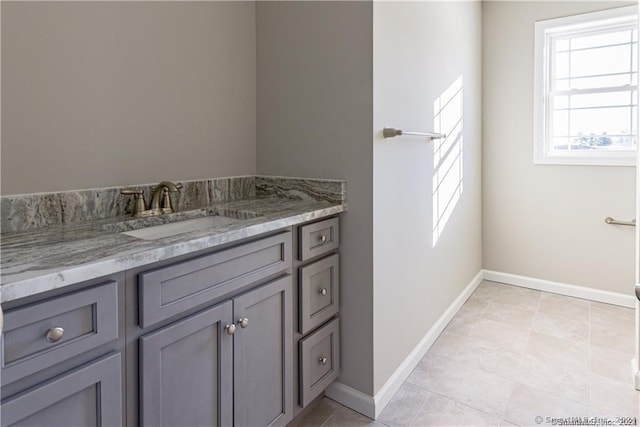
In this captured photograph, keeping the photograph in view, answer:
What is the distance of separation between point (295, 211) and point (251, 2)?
3.85 feet

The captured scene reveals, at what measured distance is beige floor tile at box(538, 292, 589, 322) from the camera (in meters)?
2.77

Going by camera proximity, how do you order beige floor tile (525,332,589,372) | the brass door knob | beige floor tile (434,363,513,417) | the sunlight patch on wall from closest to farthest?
the brass door knob, beige floor tile (434,363,513,417), beige floor tile (525,332,589,372), the sunlight patch on wall

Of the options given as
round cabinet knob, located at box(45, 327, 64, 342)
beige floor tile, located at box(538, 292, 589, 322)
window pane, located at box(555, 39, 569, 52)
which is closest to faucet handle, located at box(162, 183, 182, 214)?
round cabinet knob, located at box(45, 327, 64, 342)

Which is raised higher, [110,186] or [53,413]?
[110,186]

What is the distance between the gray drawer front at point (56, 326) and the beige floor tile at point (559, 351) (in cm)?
217

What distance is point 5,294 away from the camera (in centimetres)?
75

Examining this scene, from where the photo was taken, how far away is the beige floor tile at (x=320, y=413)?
171 cm

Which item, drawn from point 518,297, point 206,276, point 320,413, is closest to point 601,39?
point 518,297

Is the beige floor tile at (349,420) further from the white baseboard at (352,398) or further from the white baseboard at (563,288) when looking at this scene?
the white baseboard at (563,288)

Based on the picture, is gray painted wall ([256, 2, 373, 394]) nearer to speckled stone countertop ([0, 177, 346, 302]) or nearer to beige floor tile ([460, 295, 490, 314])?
speckled stone countertop ([0, 177, 346, 302])

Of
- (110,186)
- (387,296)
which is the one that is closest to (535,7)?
(387,296)

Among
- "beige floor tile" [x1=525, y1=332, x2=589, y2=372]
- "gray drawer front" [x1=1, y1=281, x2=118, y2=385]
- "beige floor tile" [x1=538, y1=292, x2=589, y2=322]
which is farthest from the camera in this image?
"beige floor tile" [x1=538, y1=292, x2=589, y2=322]

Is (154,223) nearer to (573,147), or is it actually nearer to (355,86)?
(355,86)

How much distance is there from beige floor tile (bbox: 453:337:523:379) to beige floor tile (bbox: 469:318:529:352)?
6 centimetres
